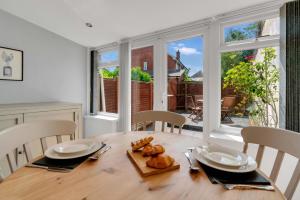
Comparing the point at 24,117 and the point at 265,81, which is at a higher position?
the point at 265,81

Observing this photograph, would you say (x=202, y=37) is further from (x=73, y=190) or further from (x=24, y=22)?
(x=24, y=22)

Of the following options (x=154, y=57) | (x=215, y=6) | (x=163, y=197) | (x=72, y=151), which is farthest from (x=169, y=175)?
(x=154, y=57)

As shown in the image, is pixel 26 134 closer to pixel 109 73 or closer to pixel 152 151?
pixel 152 151

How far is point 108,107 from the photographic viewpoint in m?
3.81

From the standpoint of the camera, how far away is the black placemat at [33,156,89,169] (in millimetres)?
868

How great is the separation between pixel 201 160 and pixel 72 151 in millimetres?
674

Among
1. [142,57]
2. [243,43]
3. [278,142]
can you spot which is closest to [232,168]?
[278,142]

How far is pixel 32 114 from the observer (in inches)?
90.6

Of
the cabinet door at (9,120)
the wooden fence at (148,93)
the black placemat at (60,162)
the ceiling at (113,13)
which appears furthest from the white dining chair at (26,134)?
the wooden fence at (148,93)

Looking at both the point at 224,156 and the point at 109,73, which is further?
the point at 109,73

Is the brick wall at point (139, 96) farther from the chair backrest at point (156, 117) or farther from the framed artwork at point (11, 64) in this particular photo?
the framed artwork at point (11, 64)

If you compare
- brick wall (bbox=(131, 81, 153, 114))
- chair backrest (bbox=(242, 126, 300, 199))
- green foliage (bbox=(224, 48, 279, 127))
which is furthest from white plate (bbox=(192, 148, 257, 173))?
brick wall (bbox=(131, 81, 153, 114))

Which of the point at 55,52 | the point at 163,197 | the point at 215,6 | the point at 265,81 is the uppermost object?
the point at 215,6

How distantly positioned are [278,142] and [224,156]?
388 millimetres
